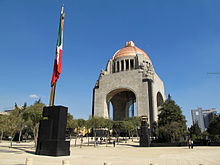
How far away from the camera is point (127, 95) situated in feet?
187

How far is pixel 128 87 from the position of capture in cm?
4453

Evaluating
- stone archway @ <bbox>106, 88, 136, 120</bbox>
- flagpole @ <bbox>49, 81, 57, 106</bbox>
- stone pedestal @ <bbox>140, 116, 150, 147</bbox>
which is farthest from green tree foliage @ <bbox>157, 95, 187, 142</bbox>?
stone archway @ <bbox>106, 88, 136, 120</bbox>

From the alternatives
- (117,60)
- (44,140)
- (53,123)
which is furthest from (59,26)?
(117,60)

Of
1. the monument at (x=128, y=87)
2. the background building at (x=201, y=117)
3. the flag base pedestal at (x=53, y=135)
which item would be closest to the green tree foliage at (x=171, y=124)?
the monument at (x=128, y=87)

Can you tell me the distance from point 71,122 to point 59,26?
18167 mm

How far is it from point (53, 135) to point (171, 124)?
1915 cm

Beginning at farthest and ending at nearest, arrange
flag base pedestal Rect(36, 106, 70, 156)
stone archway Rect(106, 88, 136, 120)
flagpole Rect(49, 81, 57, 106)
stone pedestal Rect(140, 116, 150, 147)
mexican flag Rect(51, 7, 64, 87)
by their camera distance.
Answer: stone archway Rect(106, 88, 136, 120)
stone pedestal Rect(140, 116, 150, 147)
mexican flag Rect(51, 7, 64, 87)
flagpole Rect(49, 81, 57, 106)
flag base pedestal Rect(36, 106, 70, 156)

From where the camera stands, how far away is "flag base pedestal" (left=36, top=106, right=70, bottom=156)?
465 inches

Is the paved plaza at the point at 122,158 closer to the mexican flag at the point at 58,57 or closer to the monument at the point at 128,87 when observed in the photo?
the mexican flag at the point at 58,57

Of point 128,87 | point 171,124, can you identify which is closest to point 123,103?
point 128,87

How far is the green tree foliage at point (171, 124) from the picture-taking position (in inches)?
990

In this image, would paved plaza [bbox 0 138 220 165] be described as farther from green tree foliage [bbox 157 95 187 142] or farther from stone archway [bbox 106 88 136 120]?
stone archway [bbox 106 88 136 120]

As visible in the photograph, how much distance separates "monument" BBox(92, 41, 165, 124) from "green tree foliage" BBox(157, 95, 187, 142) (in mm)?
10063

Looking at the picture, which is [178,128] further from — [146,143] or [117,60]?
[117,60]
